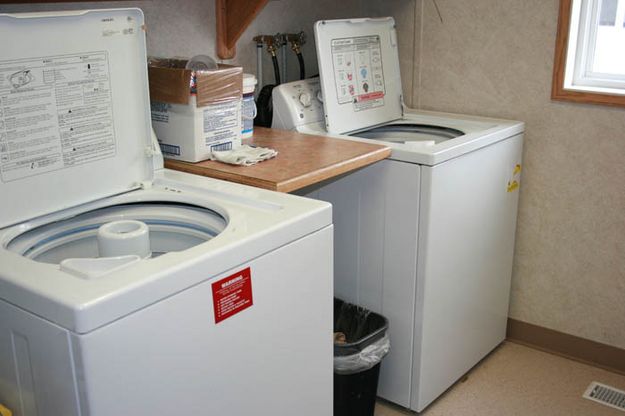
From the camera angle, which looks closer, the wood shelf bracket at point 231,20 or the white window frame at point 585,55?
the wood shelf bracket at point 231,20

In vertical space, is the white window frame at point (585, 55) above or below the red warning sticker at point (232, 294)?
above

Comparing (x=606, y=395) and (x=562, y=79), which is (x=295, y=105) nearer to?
(x=562, y=79)

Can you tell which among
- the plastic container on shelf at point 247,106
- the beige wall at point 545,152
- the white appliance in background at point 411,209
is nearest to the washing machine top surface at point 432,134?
the white appliance in background at point 411,209

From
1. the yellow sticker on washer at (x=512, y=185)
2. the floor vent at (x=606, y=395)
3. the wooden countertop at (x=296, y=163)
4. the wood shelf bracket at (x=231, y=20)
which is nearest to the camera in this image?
the wooden countertop at (x=296, y=163)

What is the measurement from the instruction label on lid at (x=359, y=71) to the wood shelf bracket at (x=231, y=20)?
0.31 meters

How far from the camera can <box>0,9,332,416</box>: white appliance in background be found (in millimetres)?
1231

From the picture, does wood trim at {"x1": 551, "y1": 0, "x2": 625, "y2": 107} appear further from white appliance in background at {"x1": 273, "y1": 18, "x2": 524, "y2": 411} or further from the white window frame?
white appliance in background at {"x1": 273, "y1": 18, "x2": 524, "y2": 411}

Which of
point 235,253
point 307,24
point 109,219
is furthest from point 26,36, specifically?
point 307,24

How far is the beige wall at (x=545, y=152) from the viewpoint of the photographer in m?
2.59

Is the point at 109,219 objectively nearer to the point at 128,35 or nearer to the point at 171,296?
the point at 128,35

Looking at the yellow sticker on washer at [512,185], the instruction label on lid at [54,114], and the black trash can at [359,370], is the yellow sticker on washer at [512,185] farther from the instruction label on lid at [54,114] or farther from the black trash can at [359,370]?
the instruction label on lid at [54,114]

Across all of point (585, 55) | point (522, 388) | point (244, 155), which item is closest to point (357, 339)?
point (522, 388)

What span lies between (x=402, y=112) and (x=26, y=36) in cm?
161

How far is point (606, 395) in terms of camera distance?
2584 millimetres
